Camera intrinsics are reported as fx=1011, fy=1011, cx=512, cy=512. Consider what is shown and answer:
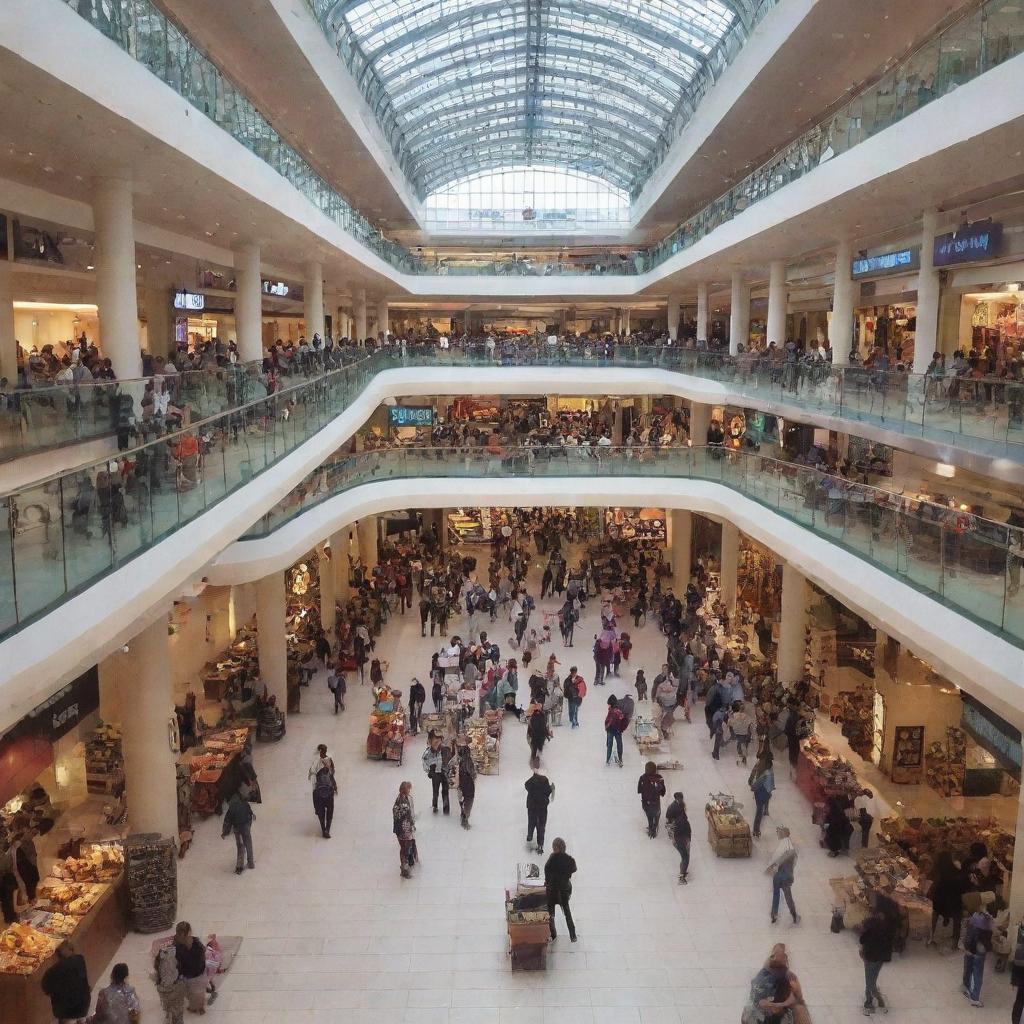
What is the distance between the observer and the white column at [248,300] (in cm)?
1812

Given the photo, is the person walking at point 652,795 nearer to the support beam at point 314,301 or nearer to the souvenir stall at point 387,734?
the souvenir stall at point 387,734

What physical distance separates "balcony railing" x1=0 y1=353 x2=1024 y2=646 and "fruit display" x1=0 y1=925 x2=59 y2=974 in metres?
3.87

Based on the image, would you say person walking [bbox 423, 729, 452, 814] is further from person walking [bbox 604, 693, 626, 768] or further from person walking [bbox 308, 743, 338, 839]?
person walking [bbox 604, 693, 626, 768]

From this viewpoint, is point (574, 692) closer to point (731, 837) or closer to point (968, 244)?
point (731, 837)

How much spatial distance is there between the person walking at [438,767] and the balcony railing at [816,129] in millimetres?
8388

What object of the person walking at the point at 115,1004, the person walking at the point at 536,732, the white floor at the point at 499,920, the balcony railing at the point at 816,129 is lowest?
the white floor at the point at 499,920

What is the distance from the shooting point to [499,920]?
11242 millimetres

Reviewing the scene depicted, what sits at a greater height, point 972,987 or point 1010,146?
point 1010,146

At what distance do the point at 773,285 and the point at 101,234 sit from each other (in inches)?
612

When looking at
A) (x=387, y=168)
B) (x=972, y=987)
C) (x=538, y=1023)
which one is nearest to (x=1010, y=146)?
(x=972, y=987)

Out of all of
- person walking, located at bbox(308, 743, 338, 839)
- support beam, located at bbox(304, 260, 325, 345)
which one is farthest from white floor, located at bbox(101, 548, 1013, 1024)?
support beam, located at bbox(304, 260, 325, 345)

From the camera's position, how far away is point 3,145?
1046 cm

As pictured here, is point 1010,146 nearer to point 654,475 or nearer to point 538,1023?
point 538,1023

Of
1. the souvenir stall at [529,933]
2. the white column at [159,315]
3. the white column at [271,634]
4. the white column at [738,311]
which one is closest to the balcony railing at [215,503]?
the white column at [271,634]
